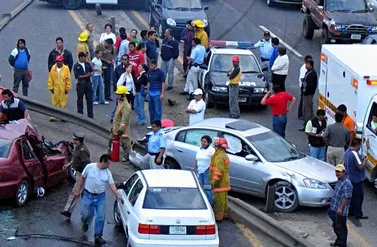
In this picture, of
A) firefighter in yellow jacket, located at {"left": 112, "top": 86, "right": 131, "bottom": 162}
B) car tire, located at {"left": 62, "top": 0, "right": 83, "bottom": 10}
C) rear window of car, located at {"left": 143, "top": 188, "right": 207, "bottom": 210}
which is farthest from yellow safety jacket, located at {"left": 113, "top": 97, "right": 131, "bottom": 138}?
car tire, located at {"left": 62, "top": 0, "right": 83, "bottom": 10}

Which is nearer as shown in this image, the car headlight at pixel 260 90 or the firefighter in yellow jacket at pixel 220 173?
the firefighter in yellow jacket at pixel 220 173

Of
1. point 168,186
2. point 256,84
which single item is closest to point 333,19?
point 256,84

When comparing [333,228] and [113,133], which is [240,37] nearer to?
[113,133]

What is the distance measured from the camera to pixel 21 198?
1736cm

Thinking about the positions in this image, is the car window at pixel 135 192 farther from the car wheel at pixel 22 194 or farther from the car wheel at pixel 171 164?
the car wheel at pixel 171 164

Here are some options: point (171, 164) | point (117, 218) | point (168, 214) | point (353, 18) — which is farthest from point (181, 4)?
point (168, 214)

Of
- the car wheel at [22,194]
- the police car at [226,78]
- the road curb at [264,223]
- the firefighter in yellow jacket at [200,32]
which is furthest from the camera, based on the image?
the firefighter in yellow jacket at [200,32]

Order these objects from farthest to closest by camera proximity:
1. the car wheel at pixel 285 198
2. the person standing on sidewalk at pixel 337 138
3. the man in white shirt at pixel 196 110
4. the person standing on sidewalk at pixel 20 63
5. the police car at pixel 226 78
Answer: the police car at pixel 226 78 → the person standing on sidewalk at pixel 20 63 → the man in white shirt at pixel 196 110 → the person standing on sidewalk at pixel 337 138 → the car wheel at pixel 285 198

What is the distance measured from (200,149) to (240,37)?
56.0ft

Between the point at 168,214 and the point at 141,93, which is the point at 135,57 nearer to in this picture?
the point at 141,93

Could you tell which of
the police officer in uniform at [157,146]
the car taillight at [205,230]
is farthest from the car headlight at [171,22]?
the car taillight at [205,230]

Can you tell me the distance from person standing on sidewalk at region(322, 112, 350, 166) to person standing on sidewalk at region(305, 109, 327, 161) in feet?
2.16

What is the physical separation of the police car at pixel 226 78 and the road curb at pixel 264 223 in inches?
300

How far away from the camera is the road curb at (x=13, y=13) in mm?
35500
